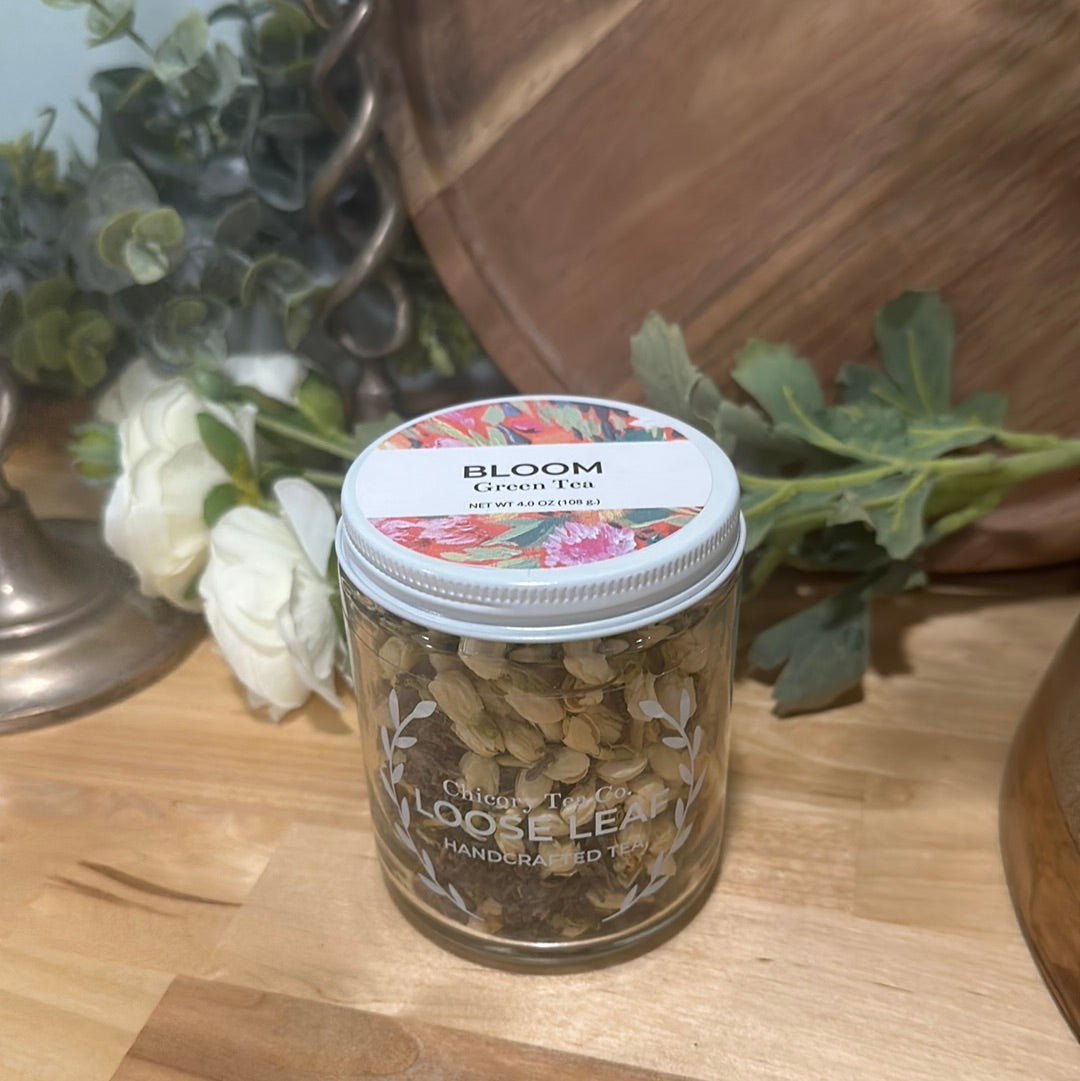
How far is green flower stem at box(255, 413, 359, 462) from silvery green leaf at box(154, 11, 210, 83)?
0.64ft

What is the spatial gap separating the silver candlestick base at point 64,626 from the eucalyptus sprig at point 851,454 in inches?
12.6

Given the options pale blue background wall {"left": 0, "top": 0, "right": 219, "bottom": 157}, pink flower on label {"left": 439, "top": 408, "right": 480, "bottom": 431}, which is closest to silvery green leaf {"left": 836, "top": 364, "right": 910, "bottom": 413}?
pink flower on label {"left": 439, "top": 408, "right": 480, "bottom": 431}

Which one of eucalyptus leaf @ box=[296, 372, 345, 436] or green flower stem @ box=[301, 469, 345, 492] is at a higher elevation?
eucalyptus leaf @ box=[296, 372, 345, 436]

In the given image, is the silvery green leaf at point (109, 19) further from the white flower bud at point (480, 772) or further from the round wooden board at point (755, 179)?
the white flower bud at point (480, 772)

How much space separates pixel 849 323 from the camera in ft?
2.02

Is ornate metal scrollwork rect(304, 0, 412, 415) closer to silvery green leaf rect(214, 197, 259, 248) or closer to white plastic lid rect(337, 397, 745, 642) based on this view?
silvery green leaf rect(214, 197, 259, 248)

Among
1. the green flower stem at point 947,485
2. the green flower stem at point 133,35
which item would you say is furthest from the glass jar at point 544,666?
the green flower stem at point 133,35

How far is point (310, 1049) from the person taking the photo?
417 millimetres

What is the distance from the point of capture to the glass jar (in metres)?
0.38

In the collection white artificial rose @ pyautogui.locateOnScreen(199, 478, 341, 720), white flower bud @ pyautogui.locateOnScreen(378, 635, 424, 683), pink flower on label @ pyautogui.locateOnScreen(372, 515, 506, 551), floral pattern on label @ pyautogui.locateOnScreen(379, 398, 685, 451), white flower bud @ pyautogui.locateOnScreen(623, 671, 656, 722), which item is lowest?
white artificial rose @ pyautogui.locateOnScreen(199, 478, 341, 720)

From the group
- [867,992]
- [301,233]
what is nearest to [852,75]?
[301,233]

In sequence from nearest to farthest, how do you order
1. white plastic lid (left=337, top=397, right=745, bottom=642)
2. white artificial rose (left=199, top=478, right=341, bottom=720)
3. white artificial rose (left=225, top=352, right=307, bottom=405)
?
white plastic lid (left=337, top=397, right=745, bottom=642), white artificial rose (left=199, top=478, right=341, bottom=720), white artificial rose (left=225, top=352, right=307, bottom=405)

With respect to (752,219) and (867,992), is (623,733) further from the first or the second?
(752,219)

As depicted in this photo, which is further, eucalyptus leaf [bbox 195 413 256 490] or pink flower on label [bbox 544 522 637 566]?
eucalyptus leaf [bbox 195 413 256 490]
